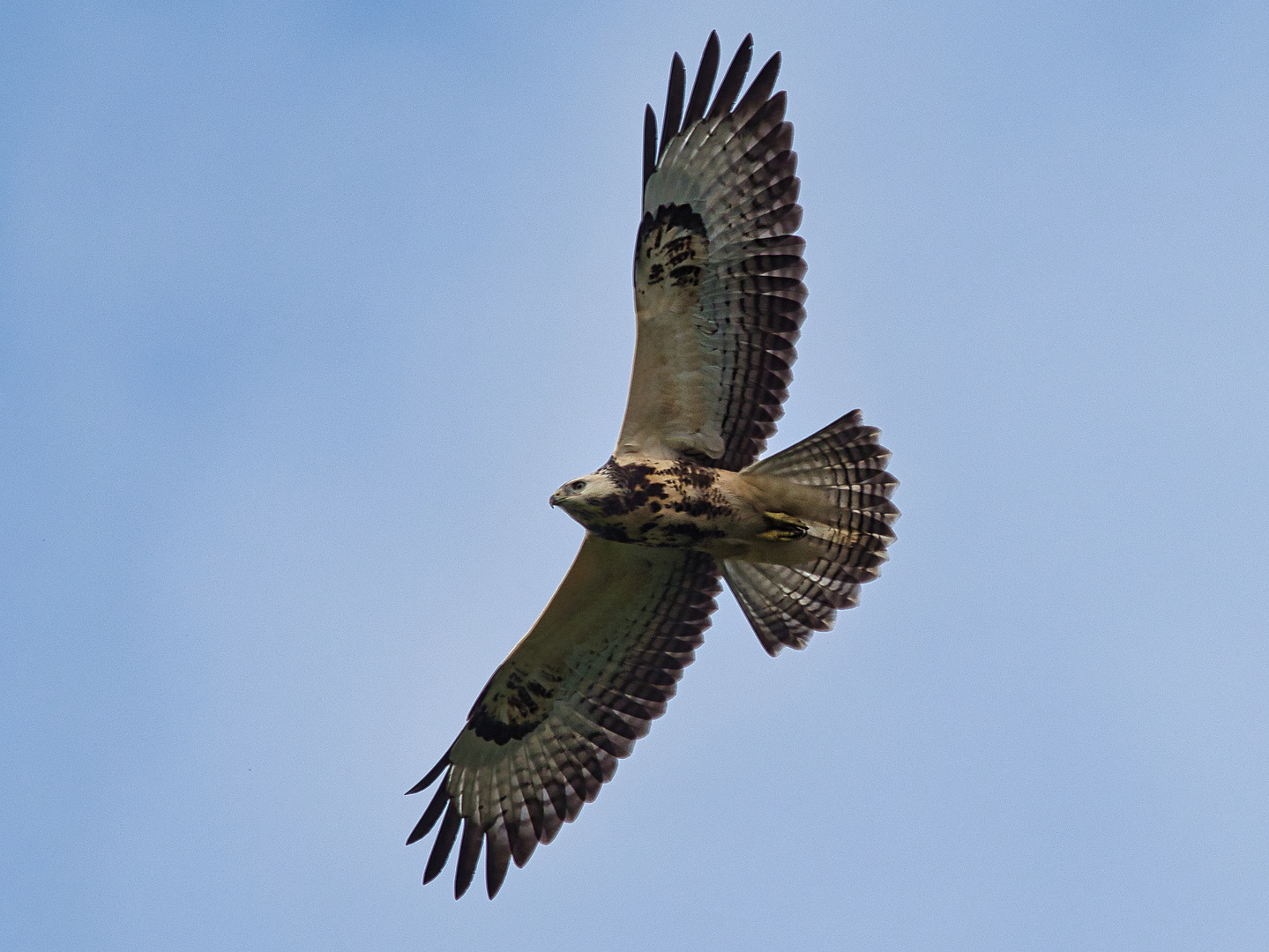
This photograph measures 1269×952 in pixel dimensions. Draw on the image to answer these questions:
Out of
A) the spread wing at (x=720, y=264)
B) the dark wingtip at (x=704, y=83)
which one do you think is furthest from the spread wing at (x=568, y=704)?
the dark wingtip at (x=704, y=83)

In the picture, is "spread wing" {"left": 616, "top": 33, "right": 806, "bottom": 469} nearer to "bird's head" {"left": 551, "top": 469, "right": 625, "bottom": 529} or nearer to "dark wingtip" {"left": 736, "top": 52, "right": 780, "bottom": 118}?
"dark wingtip" {"left": 736, "top": 52, "right": 780, "bottom": 118}

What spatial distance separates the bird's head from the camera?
9.49 metres

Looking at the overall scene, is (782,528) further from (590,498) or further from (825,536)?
(590,498)

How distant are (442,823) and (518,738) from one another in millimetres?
776

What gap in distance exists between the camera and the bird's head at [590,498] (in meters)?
9.49

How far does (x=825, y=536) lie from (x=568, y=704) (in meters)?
2.06

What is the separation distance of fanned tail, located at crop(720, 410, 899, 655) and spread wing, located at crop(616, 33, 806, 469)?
0.38m

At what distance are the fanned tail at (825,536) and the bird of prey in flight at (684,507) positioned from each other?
0.01 meters

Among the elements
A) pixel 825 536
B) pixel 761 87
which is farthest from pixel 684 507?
pixel 761 87

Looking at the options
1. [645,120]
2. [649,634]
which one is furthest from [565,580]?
[645,120]

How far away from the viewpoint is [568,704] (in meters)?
10.6

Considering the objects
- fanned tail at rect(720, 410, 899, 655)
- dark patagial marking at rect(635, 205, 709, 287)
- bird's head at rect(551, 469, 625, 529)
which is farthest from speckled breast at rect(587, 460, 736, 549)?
dark patagial marking at rect(635, 205, 709, 287)

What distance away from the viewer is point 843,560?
10.3 meters

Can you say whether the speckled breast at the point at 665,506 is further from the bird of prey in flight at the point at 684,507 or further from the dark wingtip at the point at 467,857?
the dark wingtip at the point at 467,857
